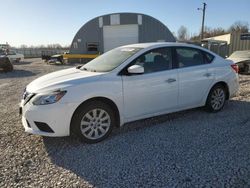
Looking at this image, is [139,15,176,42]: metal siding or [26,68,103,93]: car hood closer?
[26,68,103,93]: car hood

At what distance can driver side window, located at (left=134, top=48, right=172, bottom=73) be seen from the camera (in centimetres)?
464

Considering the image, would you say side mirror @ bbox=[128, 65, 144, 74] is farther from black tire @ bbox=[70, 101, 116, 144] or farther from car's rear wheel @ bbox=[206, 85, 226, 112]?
car's rear wheel @ bbox=[206, 85, 226, 112]

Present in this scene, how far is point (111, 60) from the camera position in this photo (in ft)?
15.9

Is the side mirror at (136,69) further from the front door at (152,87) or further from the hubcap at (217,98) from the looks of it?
the hubcap at (217,98)

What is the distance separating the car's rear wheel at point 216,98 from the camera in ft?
18.4

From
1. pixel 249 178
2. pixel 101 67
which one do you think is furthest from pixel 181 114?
pixel 249 178

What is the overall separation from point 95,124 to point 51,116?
0.76m

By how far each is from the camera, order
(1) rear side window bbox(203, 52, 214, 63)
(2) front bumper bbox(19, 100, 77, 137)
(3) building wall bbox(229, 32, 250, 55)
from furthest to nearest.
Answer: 1. (3) building wall bbox(229, 32, 250, 55)
2. (1) rear side window bbox(203, 52, 214, 63)
3. (2) front bumper bbox(19, 100, 77, 137)

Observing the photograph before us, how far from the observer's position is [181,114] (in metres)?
5.65

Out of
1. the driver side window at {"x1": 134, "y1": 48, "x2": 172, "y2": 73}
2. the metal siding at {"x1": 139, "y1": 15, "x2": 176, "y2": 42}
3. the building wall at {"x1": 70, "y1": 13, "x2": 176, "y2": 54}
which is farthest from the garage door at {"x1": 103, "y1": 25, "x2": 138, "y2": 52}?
the driver side window at {"x1": 134, "y1": 48, "x2": 172, "y2": 73}

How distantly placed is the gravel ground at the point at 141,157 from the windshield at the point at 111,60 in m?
1.25

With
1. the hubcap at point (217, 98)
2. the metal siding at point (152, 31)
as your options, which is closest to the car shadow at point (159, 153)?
the hubcap at point (217, 98)

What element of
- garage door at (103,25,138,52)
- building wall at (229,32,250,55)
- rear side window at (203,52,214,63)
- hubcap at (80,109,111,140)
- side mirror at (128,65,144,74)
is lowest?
hubcap at (80,109,111,140)

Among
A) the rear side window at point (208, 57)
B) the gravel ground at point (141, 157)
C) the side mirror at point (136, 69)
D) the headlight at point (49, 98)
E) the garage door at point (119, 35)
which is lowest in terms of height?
the gravel ground at point (141, 157)
